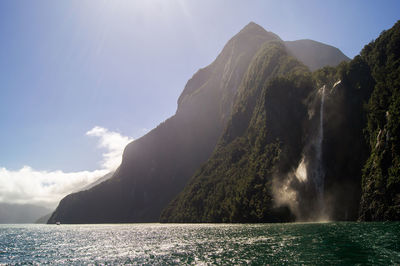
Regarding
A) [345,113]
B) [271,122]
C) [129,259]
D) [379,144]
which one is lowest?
[129,259]

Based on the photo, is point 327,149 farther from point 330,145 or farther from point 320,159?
point 320,159

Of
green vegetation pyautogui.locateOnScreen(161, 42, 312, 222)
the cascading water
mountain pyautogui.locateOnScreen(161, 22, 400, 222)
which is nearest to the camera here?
mountain pyautogui.locateOnScreen(161, 22, 400, 222)

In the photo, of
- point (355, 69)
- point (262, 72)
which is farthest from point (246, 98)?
point (355, 69)

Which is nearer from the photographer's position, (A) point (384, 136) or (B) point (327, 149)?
(A) point (384, 136)

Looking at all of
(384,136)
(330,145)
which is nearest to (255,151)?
(330,145)

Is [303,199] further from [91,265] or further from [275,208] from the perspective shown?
[91,265]

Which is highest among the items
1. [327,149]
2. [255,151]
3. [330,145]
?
[255,151]

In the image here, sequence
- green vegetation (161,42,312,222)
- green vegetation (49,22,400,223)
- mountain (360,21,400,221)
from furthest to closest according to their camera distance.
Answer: green vegetation (161,42,312,222) → green vegetation (49,22,400,223) → mountain (360,21,400,221)

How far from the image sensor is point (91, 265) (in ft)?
91.2

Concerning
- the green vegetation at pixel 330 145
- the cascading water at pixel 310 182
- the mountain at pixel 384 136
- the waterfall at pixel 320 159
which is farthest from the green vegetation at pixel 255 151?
the mountain at pixel 384 136

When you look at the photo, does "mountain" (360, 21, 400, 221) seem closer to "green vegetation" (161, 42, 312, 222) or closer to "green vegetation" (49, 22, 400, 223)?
"green vegetation" (49, 22, 400, 223)

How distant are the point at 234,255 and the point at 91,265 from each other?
550 inches

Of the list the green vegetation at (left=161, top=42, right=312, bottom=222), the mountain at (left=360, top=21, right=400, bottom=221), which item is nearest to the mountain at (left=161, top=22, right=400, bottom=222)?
the mountain at (left=360, top=21, right=400, bottom=221)

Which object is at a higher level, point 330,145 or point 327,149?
point 330,145
